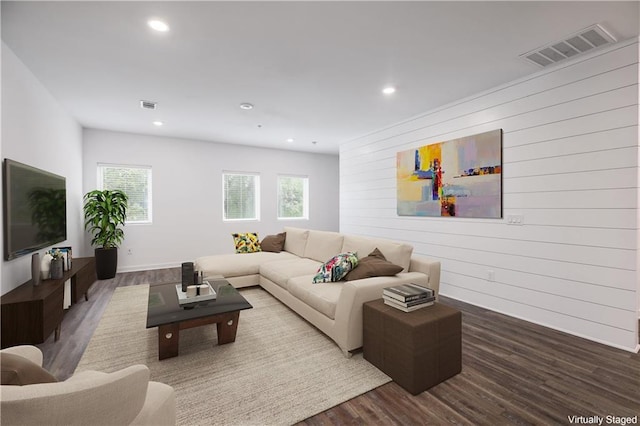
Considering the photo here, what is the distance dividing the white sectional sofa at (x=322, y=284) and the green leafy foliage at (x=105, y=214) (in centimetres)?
189

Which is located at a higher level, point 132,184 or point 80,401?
point 132,184

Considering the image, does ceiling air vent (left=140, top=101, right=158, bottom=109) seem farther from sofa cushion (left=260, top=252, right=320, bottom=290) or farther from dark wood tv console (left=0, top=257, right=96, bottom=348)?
sofa cushion (left=260, top=252, right=320, bottom=290)

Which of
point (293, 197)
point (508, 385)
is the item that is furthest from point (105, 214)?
point (508, 385)

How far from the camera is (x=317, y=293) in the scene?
9.36ft

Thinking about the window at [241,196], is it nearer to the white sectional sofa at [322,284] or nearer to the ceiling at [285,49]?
the white sectional sofa at [322,284]

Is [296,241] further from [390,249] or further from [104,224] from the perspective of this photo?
[104,224]

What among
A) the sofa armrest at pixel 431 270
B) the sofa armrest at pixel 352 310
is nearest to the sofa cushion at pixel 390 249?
the sofa armrest at pixel 431 270

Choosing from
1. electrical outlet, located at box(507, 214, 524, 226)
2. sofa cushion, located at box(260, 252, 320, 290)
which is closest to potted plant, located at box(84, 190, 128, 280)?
sofa cushion, located at box(260, 252, 320, 290)

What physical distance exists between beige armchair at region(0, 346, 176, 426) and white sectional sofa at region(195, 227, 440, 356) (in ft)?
5.17

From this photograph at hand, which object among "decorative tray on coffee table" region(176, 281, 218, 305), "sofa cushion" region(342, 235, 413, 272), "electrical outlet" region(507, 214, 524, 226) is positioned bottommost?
"decorative tray on coffee table" region(176, 281, 218, 305)

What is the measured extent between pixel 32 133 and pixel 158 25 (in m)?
2.15

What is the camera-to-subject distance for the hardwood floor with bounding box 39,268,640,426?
5.83ft

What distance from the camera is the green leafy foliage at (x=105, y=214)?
493 centimetres

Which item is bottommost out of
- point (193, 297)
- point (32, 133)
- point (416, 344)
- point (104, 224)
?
point (416, 344)
